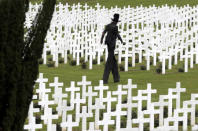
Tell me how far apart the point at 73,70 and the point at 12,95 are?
40.1ft

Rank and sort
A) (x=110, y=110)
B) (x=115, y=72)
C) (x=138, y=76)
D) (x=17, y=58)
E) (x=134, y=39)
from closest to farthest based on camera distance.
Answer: (x=17, y=58), (x=110, y=110), (x=115, y=72), (x=138, y=76), (x=134, y=39)

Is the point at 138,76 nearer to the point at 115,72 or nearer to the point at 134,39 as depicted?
the point at 115,72

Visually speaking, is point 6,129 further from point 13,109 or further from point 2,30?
point 2,30

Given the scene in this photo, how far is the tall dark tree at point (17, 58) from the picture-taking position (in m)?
7.95

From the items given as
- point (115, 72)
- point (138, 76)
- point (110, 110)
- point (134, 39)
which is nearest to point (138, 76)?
point (138, 76)

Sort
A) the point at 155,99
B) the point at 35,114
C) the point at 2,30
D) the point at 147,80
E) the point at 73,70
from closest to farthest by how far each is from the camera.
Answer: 1. the point at 2,30
2. the point at 35,114
3. the point at 155,99
4. the point at 147,80
5. the point at 73,70

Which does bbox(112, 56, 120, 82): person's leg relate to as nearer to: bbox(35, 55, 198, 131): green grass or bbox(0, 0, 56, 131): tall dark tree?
bbox(35, 55, 198, 131): green grass

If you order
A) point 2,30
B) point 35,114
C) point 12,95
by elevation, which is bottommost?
point 35,114

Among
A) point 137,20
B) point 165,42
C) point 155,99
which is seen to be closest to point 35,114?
point 155,99

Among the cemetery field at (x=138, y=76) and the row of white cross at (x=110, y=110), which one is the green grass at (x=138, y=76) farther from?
the row of white cross at (x=110, y=110)

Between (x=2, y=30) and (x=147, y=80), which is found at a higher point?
(x=2, y=30)

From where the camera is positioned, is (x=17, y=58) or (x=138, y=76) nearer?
(x=17, y=58)

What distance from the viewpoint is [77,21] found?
93.5 feet

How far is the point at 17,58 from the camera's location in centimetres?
823
